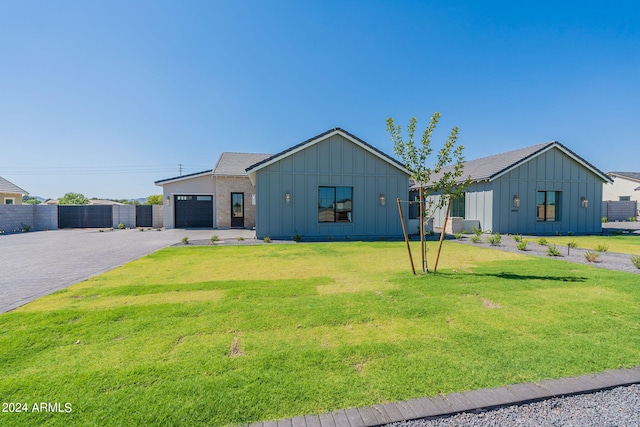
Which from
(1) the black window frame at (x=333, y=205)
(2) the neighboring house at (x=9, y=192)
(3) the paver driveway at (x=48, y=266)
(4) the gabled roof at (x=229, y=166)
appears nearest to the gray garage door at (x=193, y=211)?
(4) the gabled roof at (x=229, y=166)

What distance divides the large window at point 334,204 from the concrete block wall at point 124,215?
15407 mm

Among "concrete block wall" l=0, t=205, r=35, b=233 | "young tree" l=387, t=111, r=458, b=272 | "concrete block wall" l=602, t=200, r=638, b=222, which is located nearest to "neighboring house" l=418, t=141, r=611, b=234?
"young tree" l=387, t=111, r=458, b=272

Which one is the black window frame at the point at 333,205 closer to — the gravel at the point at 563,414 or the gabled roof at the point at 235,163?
the gabled roof at the point at 235,163

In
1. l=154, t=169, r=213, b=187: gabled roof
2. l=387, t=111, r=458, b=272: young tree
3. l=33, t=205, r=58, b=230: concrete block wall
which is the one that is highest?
l=154, t=169, r=213, b=187: gabled roof

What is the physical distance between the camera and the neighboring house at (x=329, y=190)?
13.7 metres

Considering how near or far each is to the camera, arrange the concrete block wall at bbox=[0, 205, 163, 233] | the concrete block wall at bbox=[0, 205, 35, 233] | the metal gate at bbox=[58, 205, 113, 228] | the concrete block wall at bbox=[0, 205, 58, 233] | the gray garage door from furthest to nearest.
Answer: the metal gate at bbox=[58, 205, 113, 228]
the gray garage door
the concrete block wall at bbox=[0, 205, 163, 233]
the concrete block wall at bbox=[0, 205, 58, 233]
the concrete block wall at bbox=[0, 205, 35, 233]

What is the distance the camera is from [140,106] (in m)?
16.4

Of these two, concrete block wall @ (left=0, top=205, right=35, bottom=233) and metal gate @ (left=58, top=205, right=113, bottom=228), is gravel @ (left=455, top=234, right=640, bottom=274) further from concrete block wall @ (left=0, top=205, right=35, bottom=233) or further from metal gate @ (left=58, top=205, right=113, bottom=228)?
concrete block wall @ (left=0, top=205, right=35, bottom=233)

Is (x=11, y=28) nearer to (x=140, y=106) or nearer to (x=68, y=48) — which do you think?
(x=68, y=48)

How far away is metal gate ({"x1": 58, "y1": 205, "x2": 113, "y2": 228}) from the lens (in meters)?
20.6

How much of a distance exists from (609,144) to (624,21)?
37.7 ft

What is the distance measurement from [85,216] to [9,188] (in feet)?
29.0

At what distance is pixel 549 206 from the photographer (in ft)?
55.8

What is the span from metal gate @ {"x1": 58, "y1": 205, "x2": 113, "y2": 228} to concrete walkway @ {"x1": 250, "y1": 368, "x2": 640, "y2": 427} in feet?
80.3
